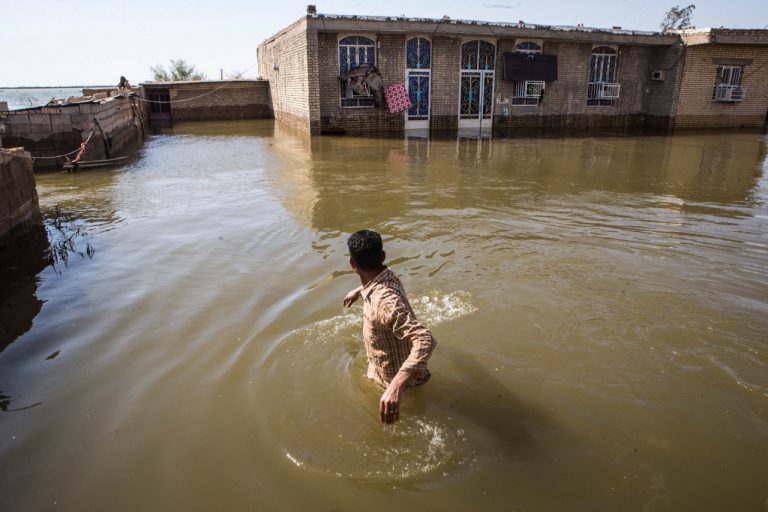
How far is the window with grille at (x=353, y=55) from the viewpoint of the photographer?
17.4 meters

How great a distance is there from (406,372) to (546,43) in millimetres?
19966

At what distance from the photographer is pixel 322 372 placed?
351 cm

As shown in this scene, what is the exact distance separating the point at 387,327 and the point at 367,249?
0.43m

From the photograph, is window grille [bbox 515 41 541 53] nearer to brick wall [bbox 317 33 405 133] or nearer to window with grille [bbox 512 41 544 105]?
window with grille [bbox 512 41 544 105]

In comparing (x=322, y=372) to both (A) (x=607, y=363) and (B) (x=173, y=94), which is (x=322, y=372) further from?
(B) (x=173, y=94)

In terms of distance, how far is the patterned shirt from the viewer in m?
2.52

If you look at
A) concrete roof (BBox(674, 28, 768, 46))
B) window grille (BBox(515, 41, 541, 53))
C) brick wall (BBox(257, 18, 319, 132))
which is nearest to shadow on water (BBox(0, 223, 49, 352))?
brick wall (BBox(257, 18, 319, 132))

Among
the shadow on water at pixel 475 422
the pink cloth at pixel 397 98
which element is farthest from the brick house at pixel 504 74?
the shadow on water at pixel 475 422

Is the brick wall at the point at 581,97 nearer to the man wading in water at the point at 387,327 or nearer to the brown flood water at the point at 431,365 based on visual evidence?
the brown flood water at the point at 431,365

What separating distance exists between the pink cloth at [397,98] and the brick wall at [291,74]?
258 cm

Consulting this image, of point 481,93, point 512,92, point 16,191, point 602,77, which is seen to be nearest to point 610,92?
point 602,77

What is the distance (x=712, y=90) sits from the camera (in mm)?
20859

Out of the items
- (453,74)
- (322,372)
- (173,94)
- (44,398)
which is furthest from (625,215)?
(173,94)

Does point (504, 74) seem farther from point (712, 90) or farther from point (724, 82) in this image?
point (724, 82)
